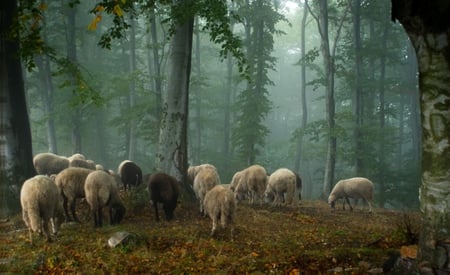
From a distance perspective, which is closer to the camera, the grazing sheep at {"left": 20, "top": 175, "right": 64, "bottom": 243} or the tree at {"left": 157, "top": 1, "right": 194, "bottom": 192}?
the grazing sheep at {"left": 20, "top": 175, "right": 64, "bottom": 243}

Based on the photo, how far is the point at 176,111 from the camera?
14.4m

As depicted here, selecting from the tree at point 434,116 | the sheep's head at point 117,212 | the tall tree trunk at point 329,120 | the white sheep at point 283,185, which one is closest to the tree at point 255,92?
the tall tree trunk at point 329,120

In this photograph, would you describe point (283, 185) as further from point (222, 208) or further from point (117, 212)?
point (117, 212)

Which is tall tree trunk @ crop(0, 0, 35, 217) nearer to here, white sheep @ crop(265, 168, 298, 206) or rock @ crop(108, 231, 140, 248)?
rock @ crop(108, 231, 140, 248)

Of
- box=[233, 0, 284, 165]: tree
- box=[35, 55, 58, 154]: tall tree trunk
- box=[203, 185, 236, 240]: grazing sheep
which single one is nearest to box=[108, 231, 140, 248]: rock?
box=[203, 185, 236, 240]: grazing sheep

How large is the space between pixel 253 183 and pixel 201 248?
27.5ft

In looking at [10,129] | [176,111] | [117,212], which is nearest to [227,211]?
[117,212]

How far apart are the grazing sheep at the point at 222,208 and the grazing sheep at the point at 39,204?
153 inches

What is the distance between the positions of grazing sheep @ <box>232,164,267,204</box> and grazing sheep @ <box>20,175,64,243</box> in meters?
8.88

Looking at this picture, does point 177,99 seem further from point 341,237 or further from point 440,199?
point 440,199

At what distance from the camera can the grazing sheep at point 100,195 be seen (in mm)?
11000

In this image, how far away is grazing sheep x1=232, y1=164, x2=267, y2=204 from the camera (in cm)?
1686

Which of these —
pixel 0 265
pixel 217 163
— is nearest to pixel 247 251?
pixel 0 265

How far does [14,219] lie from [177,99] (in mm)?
6474
